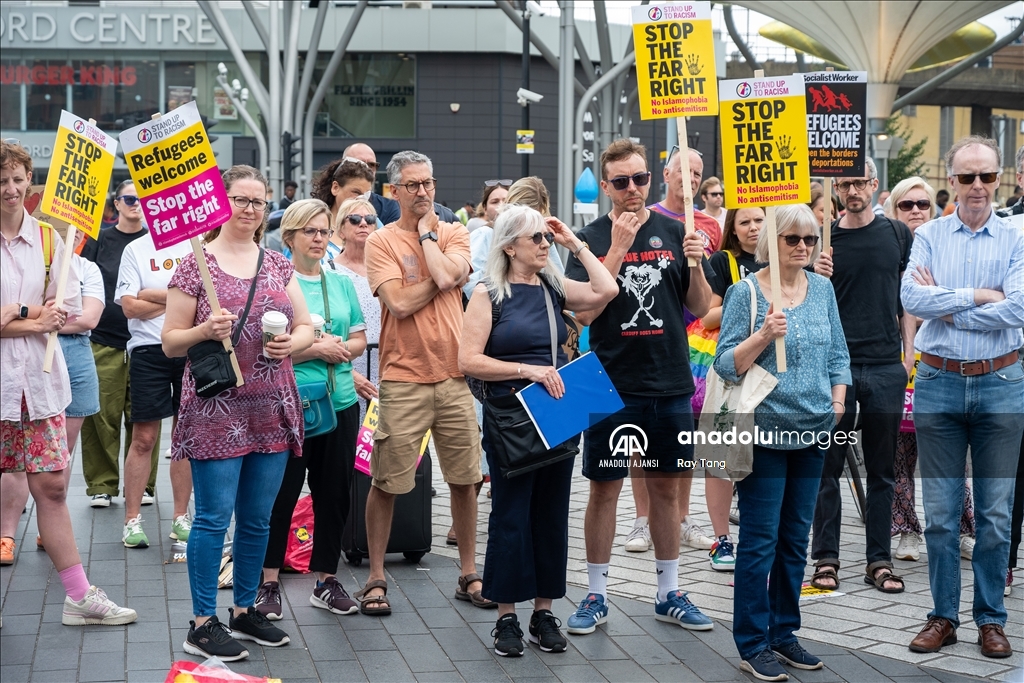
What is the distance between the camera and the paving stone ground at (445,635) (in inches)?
213

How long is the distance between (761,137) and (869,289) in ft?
4.84

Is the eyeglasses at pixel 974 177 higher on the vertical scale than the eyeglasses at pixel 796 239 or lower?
higher

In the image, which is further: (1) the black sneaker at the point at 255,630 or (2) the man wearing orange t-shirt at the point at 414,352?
(2) the man wearing orange t-shirt at the point at 414,352

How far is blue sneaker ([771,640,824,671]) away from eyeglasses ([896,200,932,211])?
3.61 meters

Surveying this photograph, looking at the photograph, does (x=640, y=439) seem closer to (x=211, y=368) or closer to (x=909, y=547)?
(x=211, y=368)

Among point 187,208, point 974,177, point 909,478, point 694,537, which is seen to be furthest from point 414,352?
point 909,478

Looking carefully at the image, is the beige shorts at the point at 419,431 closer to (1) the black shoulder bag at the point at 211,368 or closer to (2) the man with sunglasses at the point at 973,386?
(1) the black shoulder bag at the point at 211,368

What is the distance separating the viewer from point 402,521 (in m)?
7.23

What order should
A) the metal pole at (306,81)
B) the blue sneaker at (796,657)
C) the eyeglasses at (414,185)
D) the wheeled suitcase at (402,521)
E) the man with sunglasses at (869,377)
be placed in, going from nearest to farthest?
the blue sneaker at (796,657) → the eyeglasses at (414,185) → the man with sunglasses at (869,377) → the wheeled suitcase at (402,521) → the metal pole at (306,81)

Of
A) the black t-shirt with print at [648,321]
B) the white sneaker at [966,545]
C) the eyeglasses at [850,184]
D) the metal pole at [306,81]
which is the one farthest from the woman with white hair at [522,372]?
the metal pole at [306,81]

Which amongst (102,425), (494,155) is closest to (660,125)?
(494,155)

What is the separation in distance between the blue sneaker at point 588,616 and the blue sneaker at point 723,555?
1.25 m

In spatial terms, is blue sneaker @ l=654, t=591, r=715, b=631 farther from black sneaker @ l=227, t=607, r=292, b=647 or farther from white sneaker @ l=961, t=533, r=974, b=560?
white sneaker @ l=961, t=533, r=974, b=560

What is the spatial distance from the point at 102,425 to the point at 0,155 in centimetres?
315
